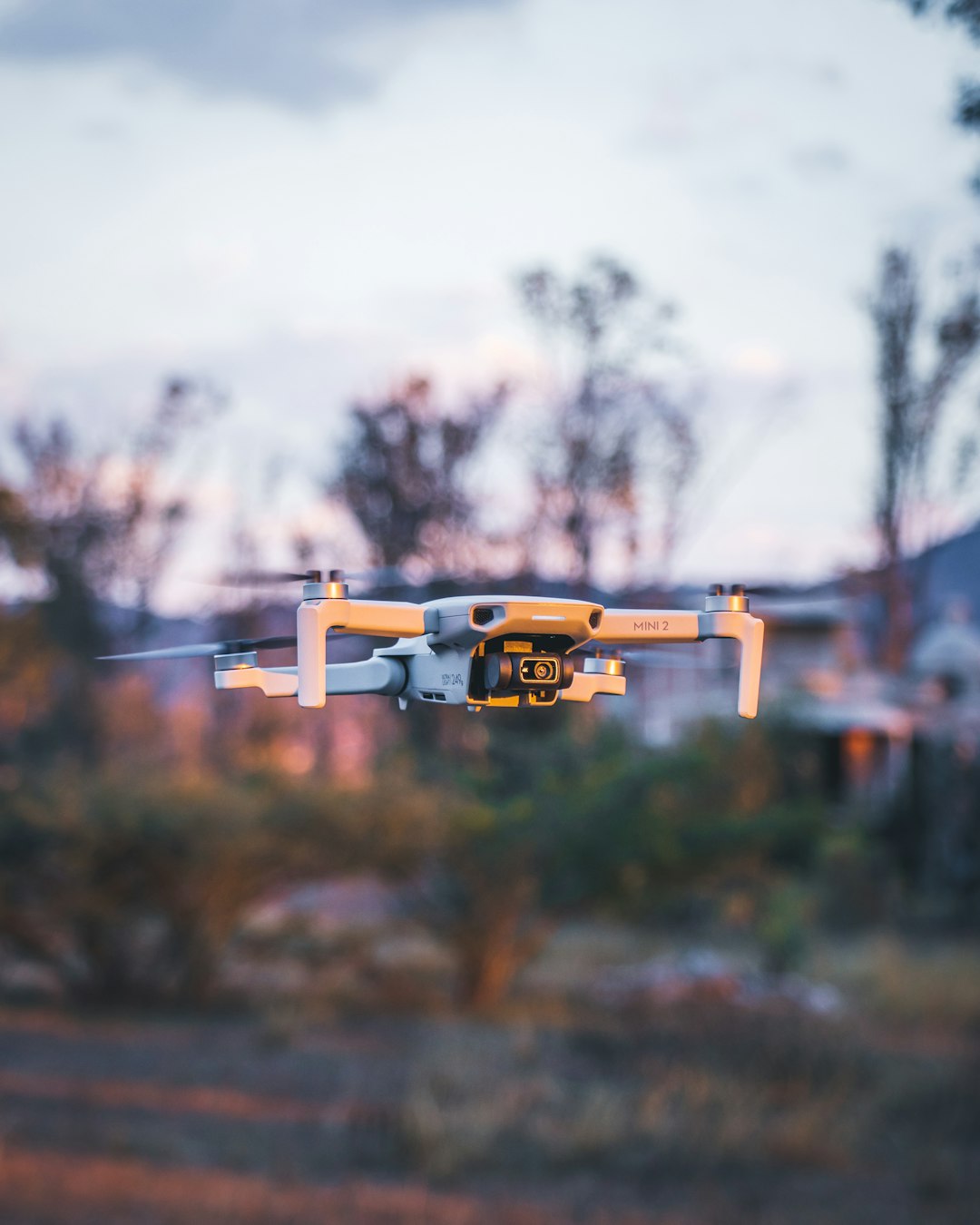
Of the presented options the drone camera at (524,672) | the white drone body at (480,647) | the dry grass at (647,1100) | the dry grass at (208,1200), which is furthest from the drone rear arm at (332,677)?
the dry grass at (647,1100)

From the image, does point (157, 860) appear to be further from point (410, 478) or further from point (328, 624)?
point (328, 624)

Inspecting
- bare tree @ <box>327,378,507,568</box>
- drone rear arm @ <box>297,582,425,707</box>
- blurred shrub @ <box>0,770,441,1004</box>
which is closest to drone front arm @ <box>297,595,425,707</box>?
drone rear arm @ <box>297,582,425,707</box>

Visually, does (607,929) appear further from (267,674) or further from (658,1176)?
(267,674)

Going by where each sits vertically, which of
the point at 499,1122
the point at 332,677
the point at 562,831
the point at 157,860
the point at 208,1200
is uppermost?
the point at 332,677

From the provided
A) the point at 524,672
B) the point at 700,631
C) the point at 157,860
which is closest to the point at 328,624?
the point at 524,672

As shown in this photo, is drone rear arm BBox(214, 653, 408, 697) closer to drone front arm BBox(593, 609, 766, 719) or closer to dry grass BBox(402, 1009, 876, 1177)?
drone front arm BBox(593, 609, 766, 719)

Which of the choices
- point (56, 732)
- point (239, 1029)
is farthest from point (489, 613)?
point (56, 732)
